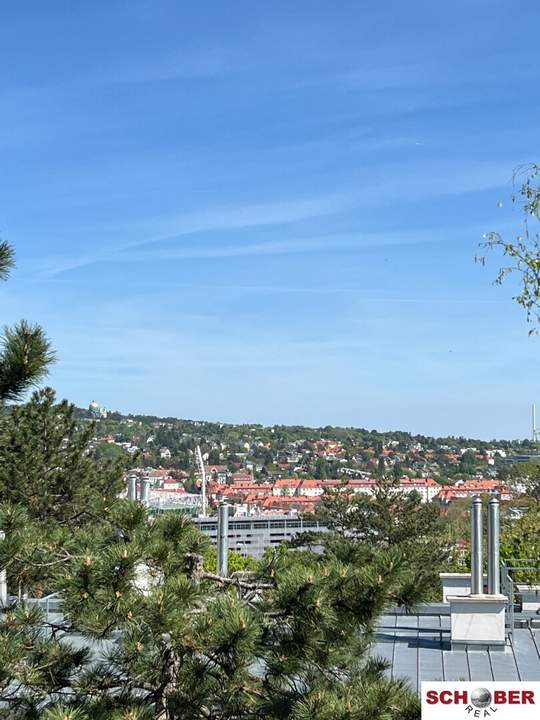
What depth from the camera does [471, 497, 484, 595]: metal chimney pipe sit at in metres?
8.51

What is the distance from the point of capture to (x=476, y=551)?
8727 mm

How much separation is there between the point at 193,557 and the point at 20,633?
841mm

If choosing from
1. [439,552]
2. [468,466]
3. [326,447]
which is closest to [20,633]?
[439,552]

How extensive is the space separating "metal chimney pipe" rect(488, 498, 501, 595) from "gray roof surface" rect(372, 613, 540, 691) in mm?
499

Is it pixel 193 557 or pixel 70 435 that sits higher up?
pixel 70 435

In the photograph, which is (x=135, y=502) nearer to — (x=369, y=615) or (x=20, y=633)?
(x=20, y=633)

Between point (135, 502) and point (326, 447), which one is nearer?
point (135, 502)

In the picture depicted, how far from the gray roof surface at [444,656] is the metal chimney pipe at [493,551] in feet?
1.64

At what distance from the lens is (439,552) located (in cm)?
2345

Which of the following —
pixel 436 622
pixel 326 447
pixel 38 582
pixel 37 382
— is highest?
pixel 326 447

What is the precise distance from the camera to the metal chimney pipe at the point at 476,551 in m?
8.51

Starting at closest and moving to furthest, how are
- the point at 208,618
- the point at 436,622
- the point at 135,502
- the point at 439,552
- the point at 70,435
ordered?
the point at 208,618
the point at 135,502
the point at 436,622
the point at 70,435
the point at 439,552

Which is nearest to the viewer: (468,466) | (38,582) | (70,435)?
(38,582)

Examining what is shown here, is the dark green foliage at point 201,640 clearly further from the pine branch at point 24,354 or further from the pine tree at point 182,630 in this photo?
the pine branch at point 24,354
